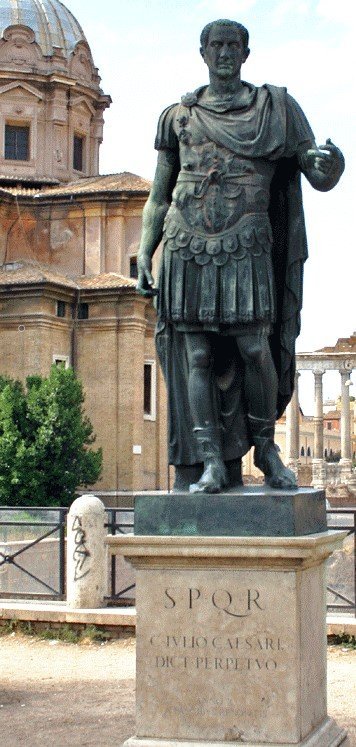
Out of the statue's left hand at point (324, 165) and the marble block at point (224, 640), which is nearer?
the marble block at point (224, 640)

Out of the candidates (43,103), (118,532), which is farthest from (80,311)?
(118,532)

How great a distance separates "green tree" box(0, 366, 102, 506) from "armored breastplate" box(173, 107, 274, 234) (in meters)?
32.4

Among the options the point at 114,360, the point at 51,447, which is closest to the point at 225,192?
the point at 51,447

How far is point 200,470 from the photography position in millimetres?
6922

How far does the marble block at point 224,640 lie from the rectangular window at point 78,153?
48169mm

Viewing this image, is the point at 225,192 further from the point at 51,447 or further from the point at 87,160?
the point at 87,160

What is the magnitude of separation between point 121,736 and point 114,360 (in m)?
37.4

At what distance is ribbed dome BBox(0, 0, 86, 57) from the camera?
54000 millimetres

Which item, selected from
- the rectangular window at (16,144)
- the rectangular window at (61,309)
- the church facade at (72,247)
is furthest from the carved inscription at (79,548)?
the rectangular window at (16,144)

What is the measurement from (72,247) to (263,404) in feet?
141

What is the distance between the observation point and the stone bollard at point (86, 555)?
555 inches

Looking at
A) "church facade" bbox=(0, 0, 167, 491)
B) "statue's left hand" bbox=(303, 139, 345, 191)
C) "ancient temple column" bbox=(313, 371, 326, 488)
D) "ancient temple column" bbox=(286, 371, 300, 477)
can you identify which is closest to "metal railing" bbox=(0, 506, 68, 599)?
"statue's left hand" bbox=(303, 139, 345, 191)

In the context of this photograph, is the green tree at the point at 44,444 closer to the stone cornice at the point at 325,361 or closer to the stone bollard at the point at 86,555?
the stone bollard at the point at 86,555

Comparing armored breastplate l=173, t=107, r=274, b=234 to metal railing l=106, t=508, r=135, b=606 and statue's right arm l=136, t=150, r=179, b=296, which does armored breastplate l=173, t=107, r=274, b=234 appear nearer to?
statue's right arm l=136, t=150, r=179, b=296
